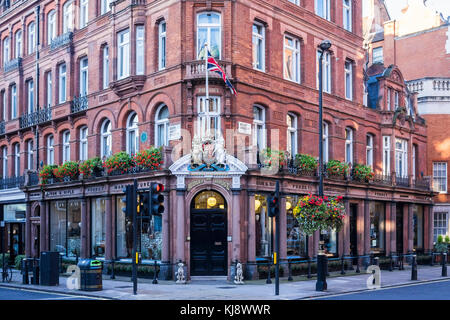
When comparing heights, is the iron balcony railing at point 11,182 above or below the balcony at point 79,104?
below

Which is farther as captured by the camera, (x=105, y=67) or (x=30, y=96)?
(x=30, y=96)

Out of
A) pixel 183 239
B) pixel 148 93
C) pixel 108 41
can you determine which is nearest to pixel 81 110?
pixel 108 41

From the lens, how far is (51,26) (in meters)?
34.0

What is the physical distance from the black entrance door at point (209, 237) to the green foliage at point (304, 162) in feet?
15.4

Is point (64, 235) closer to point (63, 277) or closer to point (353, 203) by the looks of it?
point (63, 277)

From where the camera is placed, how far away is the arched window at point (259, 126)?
25.8 metres

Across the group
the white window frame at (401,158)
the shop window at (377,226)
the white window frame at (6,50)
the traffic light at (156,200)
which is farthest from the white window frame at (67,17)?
the white window frame at (401,158)

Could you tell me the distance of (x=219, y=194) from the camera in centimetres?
2380

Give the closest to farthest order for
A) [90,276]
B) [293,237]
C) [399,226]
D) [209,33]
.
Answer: [90,276] < [209,33] < [293,237] < [399,226]

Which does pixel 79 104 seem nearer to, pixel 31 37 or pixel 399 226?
pixel 31 37

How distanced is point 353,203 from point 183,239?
1110cm

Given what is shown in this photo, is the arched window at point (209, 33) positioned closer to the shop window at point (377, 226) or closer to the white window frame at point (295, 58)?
the white window frame at point (295, 58)

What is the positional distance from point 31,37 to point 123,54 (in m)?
10.9

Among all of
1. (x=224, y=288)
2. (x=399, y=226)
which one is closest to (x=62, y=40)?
(x=224, y=288)
